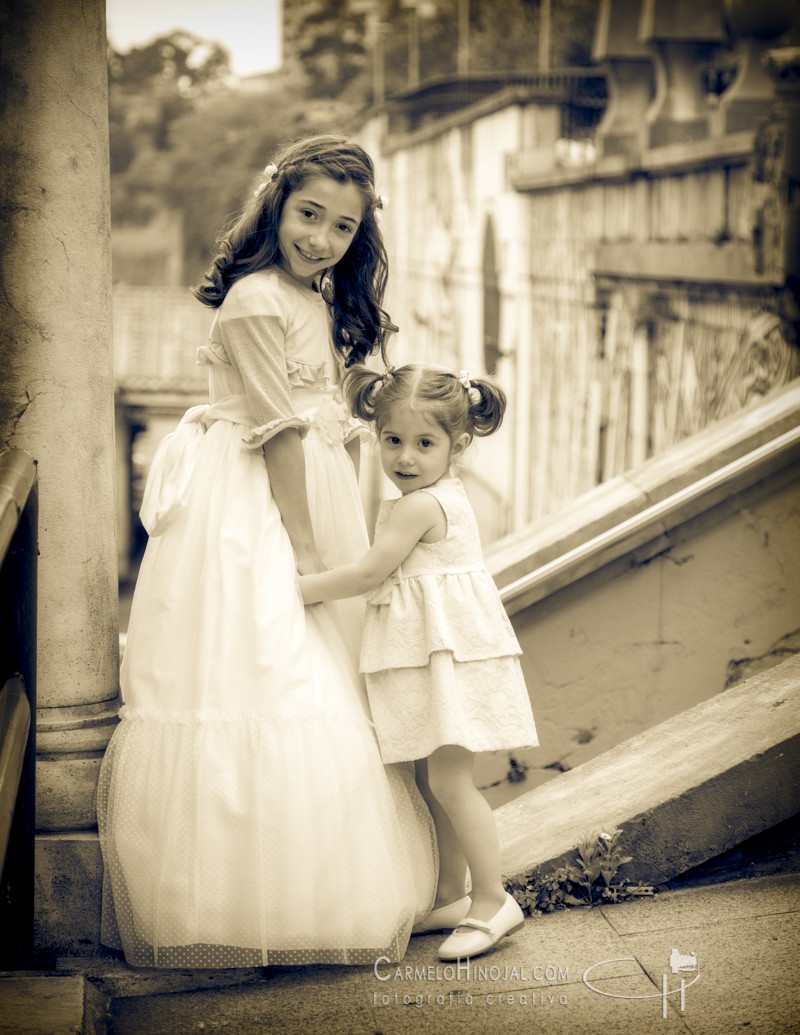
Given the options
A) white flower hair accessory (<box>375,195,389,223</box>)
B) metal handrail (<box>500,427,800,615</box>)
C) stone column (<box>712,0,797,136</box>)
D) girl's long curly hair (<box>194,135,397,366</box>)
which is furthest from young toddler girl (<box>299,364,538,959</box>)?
stone column (<box>712,0,797,136</box>)

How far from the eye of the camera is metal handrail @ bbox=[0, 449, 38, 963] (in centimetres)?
205

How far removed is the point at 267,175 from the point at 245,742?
50.0 inches

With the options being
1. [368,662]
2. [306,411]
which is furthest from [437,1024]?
[306,411]

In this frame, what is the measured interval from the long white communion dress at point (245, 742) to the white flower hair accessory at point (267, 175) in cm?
21

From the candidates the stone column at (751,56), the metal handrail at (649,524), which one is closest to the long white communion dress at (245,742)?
the metal handrail at (649,524)

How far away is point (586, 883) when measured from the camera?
2.55 meters

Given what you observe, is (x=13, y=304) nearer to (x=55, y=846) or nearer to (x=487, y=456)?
(x=55, y=846)

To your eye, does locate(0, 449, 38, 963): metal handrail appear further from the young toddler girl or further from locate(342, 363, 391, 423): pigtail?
locate(342, 363, 391, 423): pigtail

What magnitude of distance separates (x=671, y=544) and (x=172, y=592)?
1818mm

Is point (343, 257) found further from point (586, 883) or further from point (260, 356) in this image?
point (586, 883)

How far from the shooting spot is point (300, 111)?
38.1 metres

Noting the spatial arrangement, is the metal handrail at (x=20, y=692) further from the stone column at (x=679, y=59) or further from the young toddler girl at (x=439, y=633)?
the stone column at (x=679, y=59)

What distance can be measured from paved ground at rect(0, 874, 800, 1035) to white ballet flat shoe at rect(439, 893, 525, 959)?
3cm

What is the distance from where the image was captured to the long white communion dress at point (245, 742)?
7.29 feet
